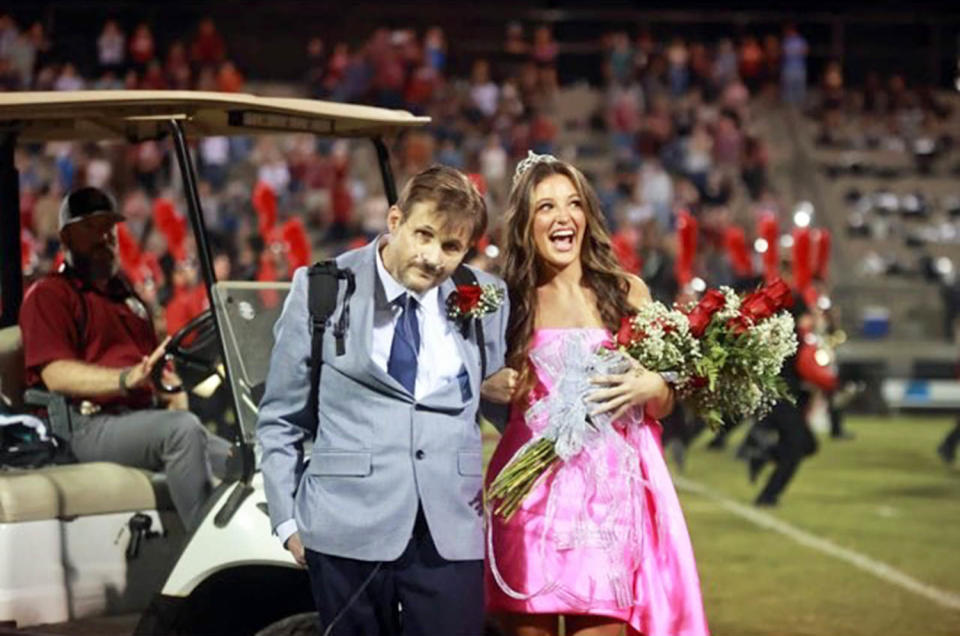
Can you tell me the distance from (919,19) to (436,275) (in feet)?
100

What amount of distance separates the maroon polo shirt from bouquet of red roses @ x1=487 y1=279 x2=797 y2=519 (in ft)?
6.29

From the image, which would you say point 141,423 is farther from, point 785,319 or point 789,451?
point 789,451

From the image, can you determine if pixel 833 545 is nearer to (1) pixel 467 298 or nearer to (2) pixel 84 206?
(2) pixel 84 206

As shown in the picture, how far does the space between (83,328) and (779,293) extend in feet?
8.22

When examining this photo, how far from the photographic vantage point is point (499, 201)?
26859 mm

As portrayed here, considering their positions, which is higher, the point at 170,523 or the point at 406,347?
the point at 406,347

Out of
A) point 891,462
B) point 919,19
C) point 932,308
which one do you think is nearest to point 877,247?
point 932,308

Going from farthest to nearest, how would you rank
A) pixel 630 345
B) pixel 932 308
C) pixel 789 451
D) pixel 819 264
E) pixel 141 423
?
1. pixel 932 308
2. pixel 819 264
3. pixel 789 451
4. pixel 141 423
5. pixel 630 345

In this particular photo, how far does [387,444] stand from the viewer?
420 centimetres

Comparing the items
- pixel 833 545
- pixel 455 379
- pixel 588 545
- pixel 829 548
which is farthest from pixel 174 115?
pixel 833 545

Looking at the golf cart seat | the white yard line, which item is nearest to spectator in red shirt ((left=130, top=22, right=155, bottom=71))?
the white yard line

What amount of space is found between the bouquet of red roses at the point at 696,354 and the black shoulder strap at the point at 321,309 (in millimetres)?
612

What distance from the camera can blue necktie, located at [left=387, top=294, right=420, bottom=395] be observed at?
4246 millimetres

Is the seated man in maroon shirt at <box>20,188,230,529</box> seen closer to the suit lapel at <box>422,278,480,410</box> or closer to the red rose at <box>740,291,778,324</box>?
the suit lapel at <box>422,278,480,410</box>
